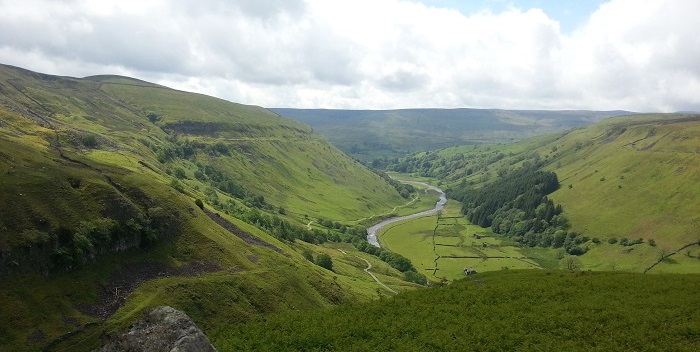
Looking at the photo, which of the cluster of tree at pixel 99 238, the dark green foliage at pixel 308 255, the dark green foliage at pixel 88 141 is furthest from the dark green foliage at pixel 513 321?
the dark green foliage at pixel 88 141

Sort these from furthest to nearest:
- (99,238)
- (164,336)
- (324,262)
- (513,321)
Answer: (324,262), (99,238), (513,321), (164,336)

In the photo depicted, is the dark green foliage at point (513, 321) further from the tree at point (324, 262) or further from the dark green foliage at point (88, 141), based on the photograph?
the dark green foliage at point (88, 141)

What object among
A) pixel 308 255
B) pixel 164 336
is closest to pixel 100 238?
pixel 164 336

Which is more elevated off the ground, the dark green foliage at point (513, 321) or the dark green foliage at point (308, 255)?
the dark green foliage at point (513, 321)

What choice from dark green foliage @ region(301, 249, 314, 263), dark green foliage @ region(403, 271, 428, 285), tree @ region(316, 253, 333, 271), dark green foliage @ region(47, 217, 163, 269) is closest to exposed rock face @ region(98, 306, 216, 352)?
dark green foliage @ region(47, 217, 163, 269)

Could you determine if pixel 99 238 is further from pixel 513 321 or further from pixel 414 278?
pixel 414 278

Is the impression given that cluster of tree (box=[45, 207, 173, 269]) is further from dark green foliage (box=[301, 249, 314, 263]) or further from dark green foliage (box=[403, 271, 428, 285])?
dark green foliage (box=[403, 271, 428, 285])
